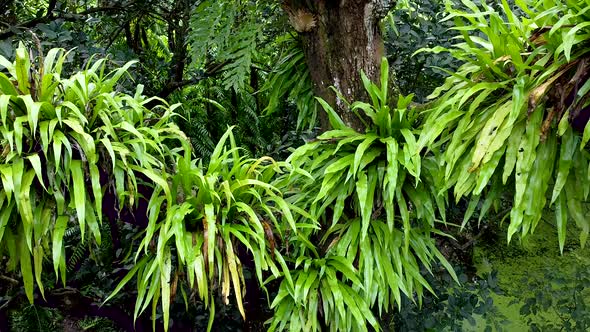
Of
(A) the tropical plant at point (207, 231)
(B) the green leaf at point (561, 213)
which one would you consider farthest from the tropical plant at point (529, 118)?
(A) the tropical plant at point (207, 231)

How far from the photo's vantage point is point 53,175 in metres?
1.31

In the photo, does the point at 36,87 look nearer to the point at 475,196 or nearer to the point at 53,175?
the point at 53,175

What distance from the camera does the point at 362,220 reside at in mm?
1592

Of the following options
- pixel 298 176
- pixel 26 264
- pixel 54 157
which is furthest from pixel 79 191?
pixel 298 176

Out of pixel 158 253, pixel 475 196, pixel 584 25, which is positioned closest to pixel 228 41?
pixel 158 253

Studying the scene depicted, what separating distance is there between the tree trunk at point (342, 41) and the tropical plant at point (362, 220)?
3.9 inches

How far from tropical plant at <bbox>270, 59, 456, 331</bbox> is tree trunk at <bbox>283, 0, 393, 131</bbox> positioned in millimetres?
98

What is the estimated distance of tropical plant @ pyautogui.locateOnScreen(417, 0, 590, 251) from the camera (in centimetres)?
→ 127

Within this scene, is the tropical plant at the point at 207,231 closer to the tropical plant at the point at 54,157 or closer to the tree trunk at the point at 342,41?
the tropical plant at the point at 54,157

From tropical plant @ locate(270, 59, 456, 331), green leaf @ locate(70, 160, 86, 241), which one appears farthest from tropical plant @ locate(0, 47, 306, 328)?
tropical plant @ locate(270, 59, 456, 331)

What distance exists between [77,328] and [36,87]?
1.96 m

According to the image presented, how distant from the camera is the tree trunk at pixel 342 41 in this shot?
1707 mm

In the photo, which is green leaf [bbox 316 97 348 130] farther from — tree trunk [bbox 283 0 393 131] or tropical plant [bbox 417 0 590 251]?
tropical plant [bbox 417 0 590 251]

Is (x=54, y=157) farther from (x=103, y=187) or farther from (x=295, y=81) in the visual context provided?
(x=295, y=81)
